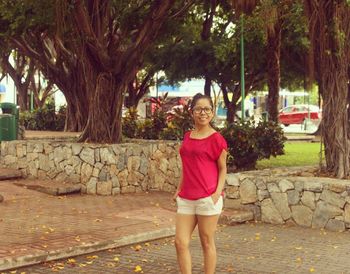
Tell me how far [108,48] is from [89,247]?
25.2ft

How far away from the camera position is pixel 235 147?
14.4 meters

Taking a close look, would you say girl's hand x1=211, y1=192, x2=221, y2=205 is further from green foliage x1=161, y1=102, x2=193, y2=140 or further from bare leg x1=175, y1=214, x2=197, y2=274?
green foliage x1=161, y1=102, x2=193, y2=140

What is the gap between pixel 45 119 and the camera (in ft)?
94.5

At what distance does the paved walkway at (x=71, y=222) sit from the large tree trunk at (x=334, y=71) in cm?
279

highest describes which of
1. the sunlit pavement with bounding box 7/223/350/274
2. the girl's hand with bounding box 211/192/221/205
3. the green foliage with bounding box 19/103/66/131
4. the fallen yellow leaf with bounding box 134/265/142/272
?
the green foliage with bounding box 19/103/66/131

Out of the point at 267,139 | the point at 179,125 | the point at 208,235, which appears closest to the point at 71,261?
the point at 208,235

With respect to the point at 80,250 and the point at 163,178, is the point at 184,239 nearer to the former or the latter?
the point at 80,250

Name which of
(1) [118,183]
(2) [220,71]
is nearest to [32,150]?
(1) [118,183]

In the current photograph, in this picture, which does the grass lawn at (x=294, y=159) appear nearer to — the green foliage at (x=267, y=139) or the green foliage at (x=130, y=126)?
the green foliage at (x=267, y=139)

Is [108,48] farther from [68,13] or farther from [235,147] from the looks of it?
[235,147]

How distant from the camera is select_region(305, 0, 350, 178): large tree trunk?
9.98 meters

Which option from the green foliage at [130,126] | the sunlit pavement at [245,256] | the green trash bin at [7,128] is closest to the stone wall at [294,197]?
the sunlit pavement at [245,256]

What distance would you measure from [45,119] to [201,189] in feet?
79.2

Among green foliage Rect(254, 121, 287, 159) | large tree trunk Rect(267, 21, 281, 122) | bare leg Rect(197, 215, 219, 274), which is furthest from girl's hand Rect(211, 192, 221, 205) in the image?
large tree trunk Rect(267, 21, 281, 122)
